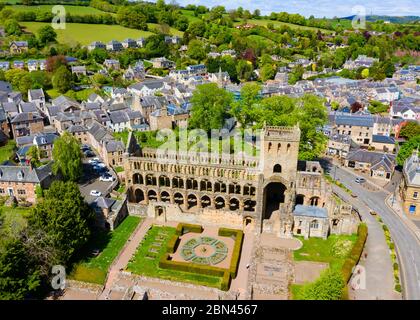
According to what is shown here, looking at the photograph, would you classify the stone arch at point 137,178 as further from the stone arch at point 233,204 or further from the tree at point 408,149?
the tree at point 408,149

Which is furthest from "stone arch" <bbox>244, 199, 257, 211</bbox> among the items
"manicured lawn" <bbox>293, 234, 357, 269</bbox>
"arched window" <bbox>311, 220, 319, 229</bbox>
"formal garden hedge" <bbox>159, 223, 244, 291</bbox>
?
"arched window" <bbox>311, 220, 319, 229</bbox>

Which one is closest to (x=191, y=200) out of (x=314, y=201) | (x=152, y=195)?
Answer: (x=152, y=195)

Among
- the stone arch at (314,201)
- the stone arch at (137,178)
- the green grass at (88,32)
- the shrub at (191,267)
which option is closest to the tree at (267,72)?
the green grass at (88,32)

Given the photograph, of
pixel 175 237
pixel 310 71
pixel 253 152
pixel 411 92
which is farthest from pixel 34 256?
pixel 310 71

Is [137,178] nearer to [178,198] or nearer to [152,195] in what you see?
[152,195]

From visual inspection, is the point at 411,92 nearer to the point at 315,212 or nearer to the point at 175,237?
the point at 315,212
